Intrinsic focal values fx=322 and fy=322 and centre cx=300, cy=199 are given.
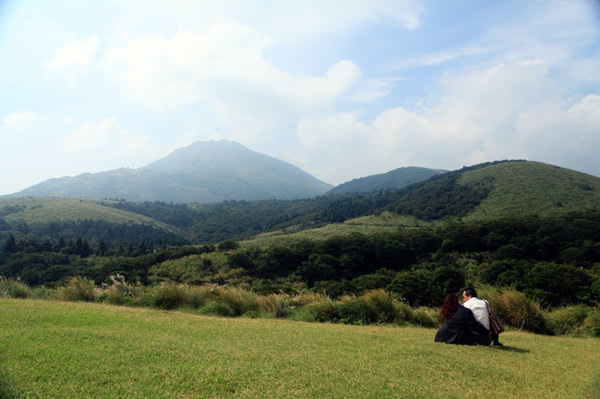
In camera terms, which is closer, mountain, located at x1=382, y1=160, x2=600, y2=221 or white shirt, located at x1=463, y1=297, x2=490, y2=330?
white shirt, located at x1=463, y1=297, x2=490, y2=330

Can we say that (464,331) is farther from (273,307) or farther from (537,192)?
(537,192)

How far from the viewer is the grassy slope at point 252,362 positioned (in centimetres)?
387

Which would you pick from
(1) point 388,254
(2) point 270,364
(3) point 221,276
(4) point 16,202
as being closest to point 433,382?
(2) point 270,364

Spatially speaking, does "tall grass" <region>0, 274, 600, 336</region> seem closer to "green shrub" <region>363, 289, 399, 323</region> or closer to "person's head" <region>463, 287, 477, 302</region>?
"green shrub" <region>363, 289, 399, 323</region>

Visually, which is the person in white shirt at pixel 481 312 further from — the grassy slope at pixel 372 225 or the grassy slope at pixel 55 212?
the grassy slope at pixel 55 212

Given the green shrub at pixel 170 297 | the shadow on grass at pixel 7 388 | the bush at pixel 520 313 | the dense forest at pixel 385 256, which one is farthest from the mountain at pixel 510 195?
the shadow on grass at pixel 7 388

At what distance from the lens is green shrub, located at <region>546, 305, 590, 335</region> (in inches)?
361

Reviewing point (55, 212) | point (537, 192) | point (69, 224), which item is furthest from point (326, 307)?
point (55, 212)

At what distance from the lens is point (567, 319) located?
9.61 metres

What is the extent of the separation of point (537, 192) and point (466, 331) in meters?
103

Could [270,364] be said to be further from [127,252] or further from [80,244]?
[80,244]

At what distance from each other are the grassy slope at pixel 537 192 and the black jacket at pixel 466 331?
74.8 metres

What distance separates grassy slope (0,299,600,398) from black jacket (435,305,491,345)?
0.34 m

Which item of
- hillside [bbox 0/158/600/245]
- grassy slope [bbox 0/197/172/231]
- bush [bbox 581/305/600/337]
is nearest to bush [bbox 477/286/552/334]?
bush [bbox 581/305/600/337]
